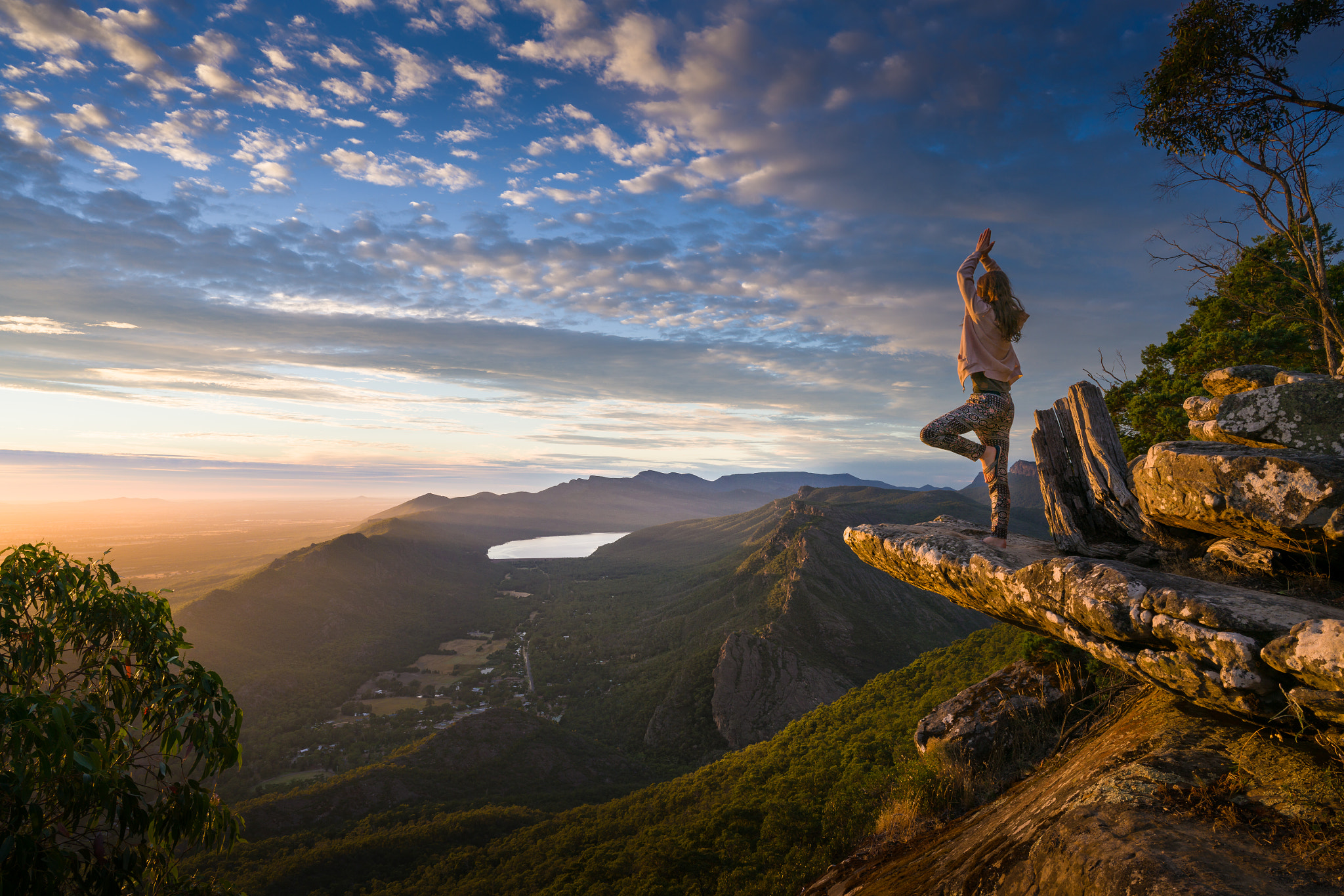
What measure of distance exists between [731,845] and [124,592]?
45.6 ft

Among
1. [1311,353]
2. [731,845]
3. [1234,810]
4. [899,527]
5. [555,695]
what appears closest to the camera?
[1234,810]

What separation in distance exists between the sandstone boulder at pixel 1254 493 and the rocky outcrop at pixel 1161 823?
192 cm

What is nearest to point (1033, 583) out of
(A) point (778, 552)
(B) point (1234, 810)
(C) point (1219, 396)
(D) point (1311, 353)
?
(B) point (1234, 810)

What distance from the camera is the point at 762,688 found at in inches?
1973

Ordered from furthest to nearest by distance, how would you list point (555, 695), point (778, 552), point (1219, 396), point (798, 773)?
point (778, 552) → point (555, 695) → point (798, 773) → point (1219, 396)

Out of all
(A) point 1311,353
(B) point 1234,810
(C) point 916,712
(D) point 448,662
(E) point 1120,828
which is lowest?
(D) point 448,662

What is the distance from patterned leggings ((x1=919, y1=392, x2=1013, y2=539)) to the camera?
677cm

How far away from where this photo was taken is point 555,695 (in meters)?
63.8

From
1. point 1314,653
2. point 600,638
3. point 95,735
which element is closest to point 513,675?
point 600,638

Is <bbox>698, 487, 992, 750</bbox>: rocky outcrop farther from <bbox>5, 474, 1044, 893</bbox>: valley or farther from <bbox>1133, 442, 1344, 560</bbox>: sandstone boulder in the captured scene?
<bbox>1133, 442, 1344, 560</bbox>: sandstone boulder

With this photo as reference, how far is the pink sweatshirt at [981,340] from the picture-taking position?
6629 millimetres

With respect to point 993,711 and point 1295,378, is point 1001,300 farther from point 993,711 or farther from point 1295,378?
point 993,711

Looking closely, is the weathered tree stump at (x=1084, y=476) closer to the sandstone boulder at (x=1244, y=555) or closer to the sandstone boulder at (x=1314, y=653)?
the sandstone boulder at (x=1244, y=555)

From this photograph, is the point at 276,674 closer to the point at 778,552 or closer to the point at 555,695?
the point at 555,695
